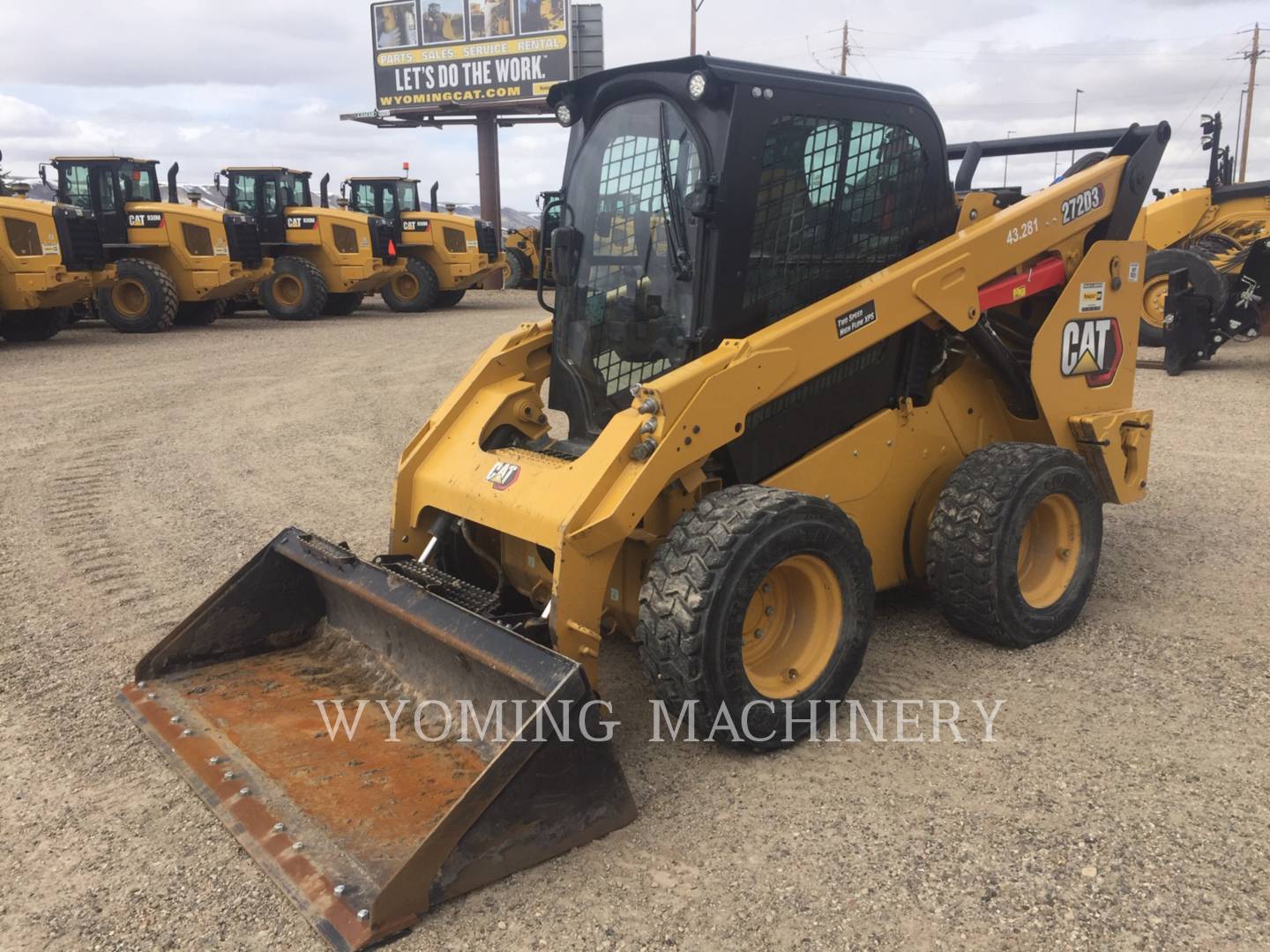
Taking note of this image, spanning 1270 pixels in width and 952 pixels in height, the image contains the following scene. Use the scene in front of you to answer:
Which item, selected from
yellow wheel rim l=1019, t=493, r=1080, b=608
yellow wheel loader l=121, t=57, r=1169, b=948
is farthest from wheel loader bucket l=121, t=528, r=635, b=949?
yellow wheel rim l=1019, t=493, r=1080, b=608

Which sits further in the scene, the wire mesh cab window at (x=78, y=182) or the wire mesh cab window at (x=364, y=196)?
the wire mesh cab window at (x=364, y=196)

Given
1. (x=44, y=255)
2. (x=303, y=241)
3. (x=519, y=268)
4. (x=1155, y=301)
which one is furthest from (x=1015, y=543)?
(x=519, y=268)

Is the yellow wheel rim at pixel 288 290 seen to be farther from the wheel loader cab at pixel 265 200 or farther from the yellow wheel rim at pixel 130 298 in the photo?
the yellow wheel rim at pixel 130 298

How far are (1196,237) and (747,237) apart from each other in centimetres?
1231

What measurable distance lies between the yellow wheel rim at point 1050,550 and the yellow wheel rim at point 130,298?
1468cm

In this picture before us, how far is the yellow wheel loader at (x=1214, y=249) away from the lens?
11195 mm

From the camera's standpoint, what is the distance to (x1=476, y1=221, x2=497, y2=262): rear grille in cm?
2110

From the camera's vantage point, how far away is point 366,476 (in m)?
7.15

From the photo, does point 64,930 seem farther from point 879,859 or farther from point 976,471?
point 976,471

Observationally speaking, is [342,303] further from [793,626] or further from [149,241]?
[793,626]

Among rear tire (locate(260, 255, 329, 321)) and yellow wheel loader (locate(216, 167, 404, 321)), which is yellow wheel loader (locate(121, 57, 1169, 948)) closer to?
rear tire (locate(260, 255, 329, 321))

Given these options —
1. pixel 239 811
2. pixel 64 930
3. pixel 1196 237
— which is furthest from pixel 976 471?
pixel 1196 237

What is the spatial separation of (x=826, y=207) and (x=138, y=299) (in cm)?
1486

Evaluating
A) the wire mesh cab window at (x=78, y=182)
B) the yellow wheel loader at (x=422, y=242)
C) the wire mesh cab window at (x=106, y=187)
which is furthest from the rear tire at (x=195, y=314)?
the yellow wheel loader at (x=422, y=242)
